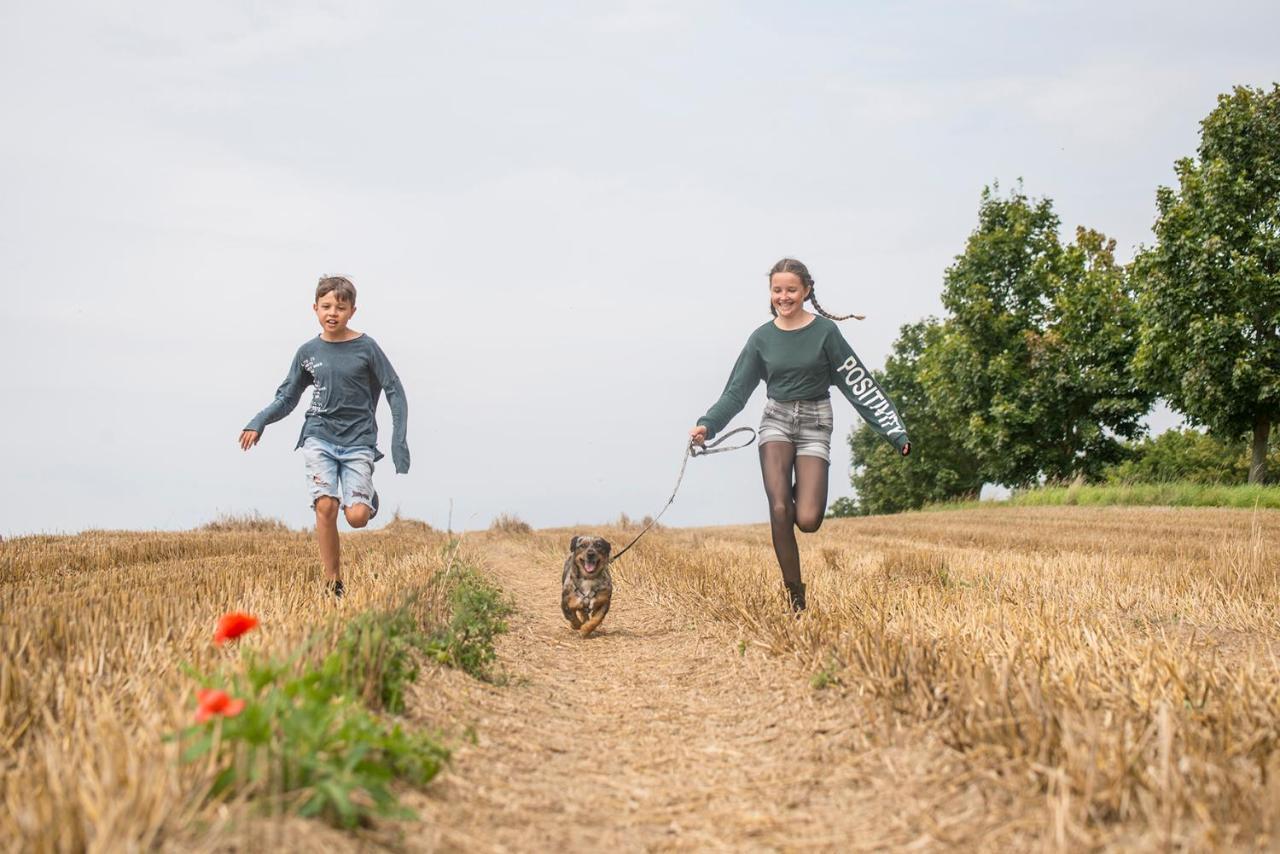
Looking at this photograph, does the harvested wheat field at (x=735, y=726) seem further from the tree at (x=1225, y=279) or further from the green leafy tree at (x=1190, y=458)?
the green leafy tree at (x=1190, y=458)

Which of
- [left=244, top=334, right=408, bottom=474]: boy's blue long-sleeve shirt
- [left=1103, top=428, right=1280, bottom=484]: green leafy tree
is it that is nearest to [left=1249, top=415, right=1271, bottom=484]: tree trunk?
[left=1103, top=428, right=1280, bottom=484]: green leafy tree

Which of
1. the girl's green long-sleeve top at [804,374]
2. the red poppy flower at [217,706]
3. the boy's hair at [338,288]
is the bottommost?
the red poppy flower at [217,706]

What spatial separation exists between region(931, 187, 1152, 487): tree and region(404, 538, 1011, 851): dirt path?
3324cm

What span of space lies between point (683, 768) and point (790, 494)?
3.08 meters

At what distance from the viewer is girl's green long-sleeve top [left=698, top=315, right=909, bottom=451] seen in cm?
674

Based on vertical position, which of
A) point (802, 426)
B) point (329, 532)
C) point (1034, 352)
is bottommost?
point (329, 532)

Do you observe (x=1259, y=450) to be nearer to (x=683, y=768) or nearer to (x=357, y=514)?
(x=357, y=514)

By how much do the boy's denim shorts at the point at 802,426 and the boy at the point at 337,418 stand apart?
2.73m

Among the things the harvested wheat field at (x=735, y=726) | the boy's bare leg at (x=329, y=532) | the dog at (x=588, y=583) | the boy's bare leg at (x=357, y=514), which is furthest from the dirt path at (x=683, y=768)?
the boy's bare leg at (x=329, y=532)

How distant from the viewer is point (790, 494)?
6641mm

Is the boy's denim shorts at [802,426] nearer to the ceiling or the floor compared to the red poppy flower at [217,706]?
nearer to the ceiling

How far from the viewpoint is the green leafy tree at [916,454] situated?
4438cm

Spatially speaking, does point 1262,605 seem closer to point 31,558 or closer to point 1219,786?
point 1219,786

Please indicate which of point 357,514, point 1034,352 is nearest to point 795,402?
point 357,514
